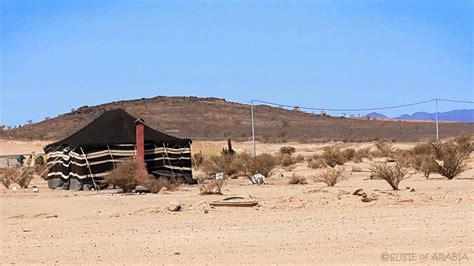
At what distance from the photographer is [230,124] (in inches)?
4279

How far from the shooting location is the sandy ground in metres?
10.5

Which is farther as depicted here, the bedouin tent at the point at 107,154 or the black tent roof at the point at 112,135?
the black tent roof at the point at 112,135

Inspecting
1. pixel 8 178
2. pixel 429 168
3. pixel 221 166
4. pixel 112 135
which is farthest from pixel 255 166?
pixel 8 178

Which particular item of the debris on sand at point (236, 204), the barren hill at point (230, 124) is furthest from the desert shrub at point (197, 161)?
the barren hill at point (230, 124)

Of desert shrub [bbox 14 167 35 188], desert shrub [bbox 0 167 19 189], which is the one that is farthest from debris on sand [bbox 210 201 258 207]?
desert shrub [bbox 14 167 35 188]

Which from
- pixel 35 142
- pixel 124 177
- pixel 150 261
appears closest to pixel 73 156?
pixel 124 177

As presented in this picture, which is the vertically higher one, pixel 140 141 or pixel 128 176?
pixel 140 141

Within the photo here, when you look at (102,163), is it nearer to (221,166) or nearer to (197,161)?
(221,166)

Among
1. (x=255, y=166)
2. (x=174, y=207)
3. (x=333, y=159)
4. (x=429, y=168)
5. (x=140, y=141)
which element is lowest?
(x=174, y=207)

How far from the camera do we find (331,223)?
14016mm

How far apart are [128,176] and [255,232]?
13.4 meters

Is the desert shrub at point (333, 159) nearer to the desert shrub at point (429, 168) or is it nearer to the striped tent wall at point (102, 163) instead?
the striped tent wall at point (102, 163)

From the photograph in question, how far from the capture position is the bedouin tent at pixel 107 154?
29594 mm

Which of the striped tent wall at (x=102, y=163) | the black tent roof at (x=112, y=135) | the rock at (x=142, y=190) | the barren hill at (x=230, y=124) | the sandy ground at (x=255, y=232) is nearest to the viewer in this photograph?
the sandy ground at (x=255, y=232)
